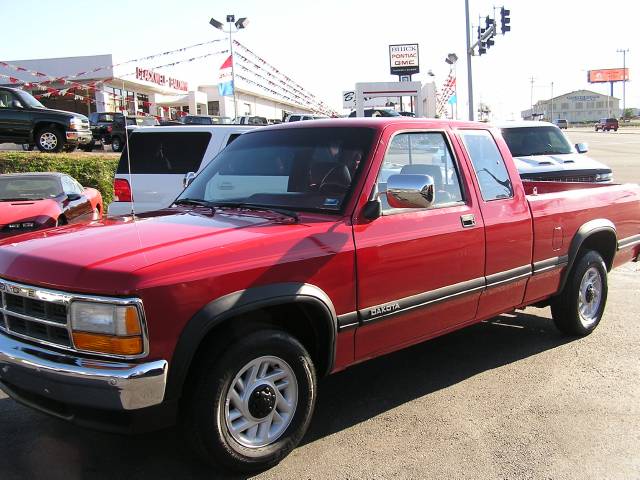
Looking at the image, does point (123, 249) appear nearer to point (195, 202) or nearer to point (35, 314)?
point (35, 314)

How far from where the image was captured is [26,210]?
29.9 ft

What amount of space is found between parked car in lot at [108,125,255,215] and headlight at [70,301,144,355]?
565 centimetres

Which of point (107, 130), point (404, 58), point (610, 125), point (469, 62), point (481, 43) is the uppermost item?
point (404, 58)

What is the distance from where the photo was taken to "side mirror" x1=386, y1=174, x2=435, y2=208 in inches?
140

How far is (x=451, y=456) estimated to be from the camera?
11.5 feet

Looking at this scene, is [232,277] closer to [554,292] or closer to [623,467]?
[623,467]

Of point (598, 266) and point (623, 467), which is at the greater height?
point (598, 266)

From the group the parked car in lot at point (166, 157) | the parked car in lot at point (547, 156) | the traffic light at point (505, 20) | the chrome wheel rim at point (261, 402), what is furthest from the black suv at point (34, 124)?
the traffic light at point (505, 20)

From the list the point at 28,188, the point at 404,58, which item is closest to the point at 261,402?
the point at 28,188

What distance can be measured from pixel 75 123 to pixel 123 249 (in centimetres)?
1568

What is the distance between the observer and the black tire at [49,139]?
16.9 m

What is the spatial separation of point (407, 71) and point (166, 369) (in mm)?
66052

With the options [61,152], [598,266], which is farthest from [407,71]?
[598,266]

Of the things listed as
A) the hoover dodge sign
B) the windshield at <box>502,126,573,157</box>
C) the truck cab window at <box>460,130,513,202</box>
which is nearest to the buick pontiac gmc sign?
the hoover dodge sign
